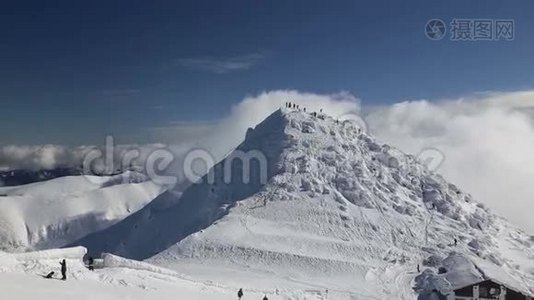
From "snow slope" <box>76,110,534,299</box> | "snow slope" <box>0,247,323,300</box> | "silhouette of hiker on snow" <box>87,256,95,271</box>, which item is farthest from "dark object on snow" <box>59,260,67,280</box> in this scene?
"snow slope" <box>76,110,534,299</box>

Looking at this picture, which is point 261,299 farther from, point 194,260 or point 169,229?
point 169,229

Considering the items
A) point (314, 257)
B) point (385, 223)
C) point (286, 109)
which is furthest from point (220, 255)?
point (286, 109)

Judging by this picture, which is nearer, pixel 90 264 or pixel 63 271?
pixel 63 271

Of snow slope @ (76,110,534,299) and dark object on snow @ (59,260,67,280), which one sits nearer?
dark object on snow @ (59,260,67,280)

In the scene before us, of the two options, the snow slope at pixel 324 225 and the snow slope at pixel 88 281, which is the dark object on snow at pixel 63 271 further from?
the snow slope at pixel 324 225

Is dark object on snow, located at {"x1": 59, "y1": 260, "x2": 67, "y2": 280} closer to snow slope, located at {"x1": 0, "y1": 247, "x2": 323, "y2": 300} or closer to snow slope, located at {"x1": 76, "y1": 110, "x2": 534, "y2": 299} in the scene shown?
snow slope, located at {"x1": 0, "y1": 247, "x2": 323, "y2": 300}

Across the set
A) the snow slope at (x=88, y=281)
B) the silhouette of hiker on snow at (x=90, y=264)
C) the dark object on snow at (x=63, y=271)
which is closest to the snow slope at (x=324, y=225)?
the snow slope at (x=88, y=281)

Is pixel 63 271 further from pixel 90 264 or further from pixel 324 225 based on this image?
pixel 324 225

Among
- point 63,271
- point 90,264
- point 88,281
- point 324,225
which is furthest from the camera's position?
A: point 324,225

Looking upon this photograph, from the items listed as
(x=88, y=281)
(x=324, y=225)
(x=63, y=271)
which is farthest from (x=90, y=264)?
(x=324, y=225)
